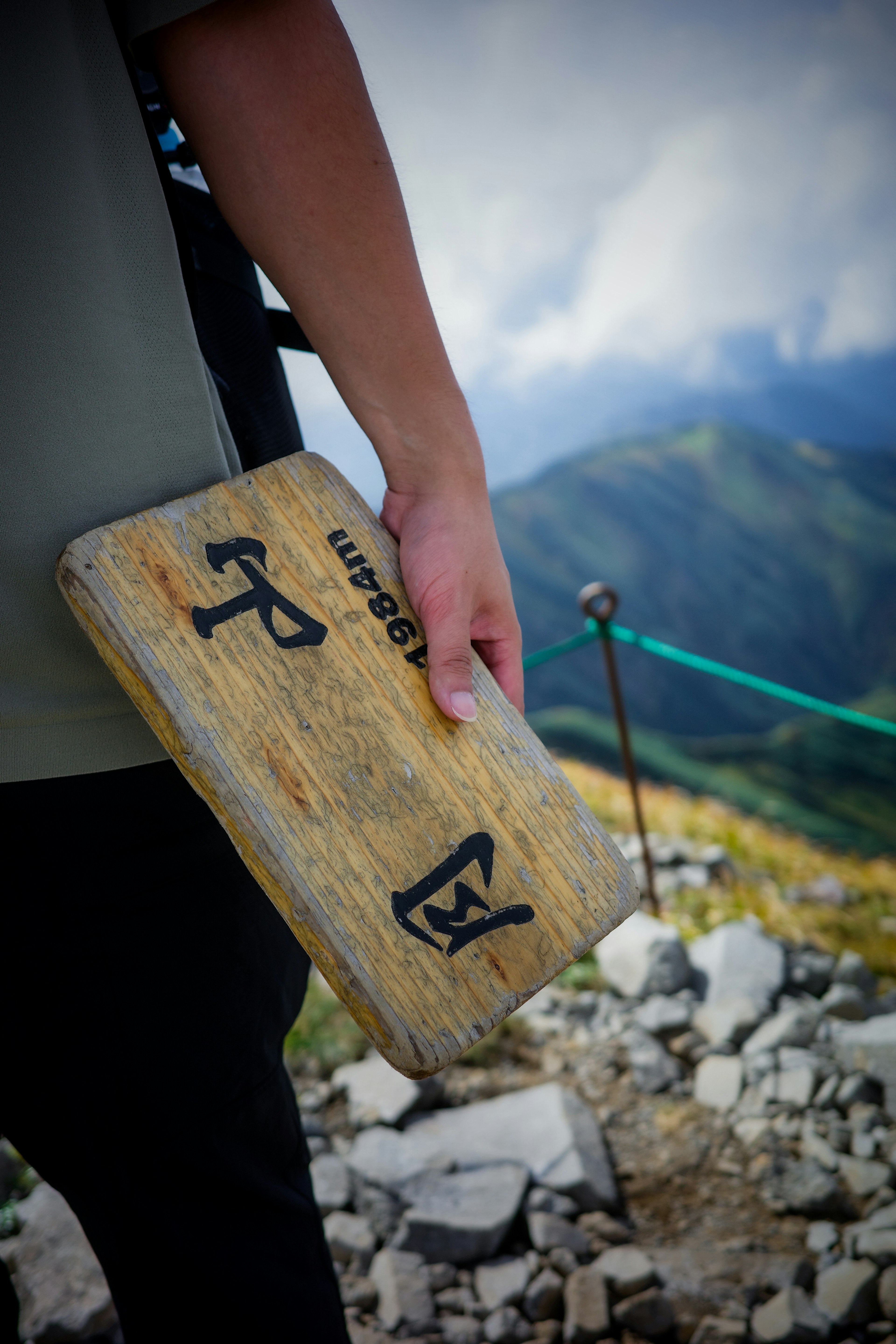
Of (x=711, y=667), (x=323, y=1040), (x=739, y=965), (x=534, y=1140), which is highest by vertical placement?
(x=711, y=667)

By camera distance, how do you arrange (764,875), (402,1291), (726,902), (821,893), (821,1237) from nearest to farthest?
1. (402,1291)
2. (821,1237)
3. (726,902)
4. (821,893)
5. (764,875)

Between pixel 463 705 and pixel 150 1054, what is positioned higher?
pixel 463 705

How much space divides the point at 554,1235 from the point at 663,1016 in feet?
2.30

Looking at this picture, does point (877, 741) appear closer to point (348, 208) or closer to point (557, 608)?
point (557, 608)

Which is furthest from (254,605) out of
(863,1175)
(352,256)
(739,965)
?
(739,965)

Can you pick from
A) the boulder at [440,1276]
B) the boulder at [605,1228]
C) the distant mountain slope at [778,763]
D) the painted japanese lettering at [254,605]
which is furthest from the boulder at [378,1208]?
the distant mountain slope at [778,763]

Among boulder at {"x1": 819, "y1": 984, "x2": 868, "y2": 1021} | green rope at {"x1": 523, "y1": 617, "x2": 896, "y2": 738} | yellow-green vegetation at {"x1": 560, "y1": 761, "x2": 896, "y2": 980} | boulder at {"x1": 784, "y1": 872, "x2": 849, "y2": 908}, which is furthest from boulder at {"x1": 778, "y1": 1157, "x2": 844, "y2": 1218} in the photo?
boulder at {"x1": 784, "y1": 872, "x2": 849, "y2": 908}

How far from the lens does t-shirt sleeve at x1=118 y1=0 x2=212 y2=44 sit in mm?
562

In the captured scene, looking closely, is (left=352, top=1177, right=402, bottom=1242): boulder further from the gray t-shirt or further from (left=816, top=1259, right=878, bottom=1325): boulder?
the gray t-shirt

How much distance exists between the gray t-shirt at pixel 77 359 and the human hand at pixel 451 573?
190 millimetres

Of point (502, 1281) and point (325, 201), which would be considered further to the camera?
point (502, 1281)

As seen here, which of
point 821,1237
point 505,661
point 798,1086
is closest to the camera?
point 505,661

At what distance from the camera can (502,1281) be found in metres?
1.47

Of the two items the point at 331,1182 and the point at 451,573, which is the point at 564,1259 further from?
the point at 451,573
